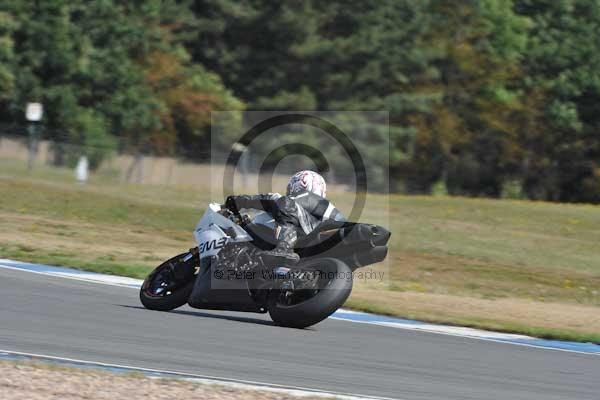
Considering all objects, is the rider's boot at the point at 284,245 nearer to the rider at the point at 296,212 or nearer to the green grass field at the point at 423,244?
the rider at the point at 296,212

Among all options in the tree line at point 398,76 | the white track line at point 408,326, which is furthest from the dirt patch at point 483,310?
the tree line at point 398,76

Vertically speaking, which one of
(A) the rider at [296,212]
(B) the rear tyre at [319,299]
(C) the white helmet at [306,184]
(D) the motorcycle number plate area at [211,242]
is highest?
(C) the white helmet at [306,184]

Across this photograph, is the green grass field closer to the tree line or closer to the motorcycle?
the motorcycle

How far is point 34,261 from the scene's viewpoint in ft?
51.5

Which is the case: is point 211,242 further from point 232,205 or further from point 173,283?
point 173,283

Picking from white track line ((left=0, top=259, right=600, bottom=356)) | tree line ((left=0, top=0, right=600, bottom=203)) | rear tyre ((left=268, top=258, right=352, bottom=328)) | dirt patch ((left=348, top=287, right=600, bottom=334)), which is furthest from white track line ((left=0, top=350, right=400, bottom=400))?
tree line ((left=0, top=0, right=600, bottom=203))

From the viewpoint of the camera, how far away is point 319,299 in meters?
10.2

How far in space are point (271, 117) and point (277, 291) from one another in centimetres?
4311

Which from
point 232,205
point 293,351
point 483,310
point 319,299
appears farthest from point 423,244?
point 293,351

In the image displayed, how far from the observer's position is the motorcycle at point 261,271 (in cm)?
1030

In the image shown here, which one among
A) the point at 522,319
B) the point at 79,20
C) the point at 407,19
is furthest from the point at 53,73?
the point at 522,319

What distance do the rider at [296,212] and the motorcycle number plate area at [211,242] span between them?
46 cm

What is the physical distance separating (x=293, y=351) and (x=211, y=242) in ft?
6.14

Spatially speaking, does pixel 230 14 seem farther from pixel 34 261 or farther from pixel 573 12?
pixel 34 261
